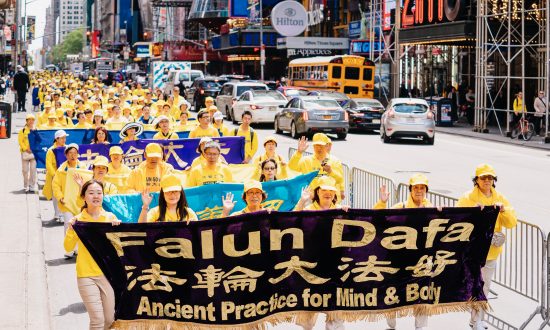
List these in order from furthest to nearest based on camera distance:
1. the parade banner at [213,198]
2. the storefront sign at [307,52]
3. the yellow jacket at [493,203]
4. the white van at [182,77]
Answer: the storefront sign at [307,52] < the white van at [182,77] < the parade banner at [213,198] < the yellow jacket at [493,203]

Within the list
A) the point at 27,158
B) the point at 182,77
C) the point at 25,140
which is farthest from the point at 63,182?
the point at 182,77

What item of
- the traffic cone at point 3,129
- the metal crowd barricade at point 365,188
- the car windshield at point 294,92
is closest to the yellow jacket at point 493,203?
the metal crowd barricade at point 365,188

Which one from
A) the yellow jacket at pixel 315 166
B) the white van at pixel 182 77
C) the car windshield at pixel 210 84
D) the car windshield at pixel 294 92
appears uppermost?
the white van at pixel 182 77

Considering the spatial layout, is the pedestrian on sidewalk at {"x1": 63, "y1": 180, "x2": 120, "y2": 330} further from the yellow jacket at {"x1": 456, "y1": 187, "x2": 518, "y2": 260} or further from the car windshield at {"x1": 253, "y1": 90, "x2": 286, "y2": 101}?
the car windshield at {"x1": 253, "y1": 90, "x2": 286, "y2": 101}

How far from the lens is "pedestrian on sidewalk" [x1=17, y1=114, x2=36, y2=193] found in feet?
60.6

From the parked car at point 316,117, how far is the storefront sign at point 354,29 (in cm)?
3106

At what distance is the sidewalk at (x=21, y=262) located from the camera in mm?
9484

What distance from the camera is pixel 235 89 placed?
4344 cm

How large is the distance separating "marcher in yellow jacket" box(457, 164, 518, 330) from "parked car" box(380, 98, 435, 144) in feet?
73.2

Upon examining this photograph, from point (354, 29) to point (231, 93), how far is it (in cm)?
2306

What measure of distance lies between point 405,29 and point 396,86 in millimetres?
4651

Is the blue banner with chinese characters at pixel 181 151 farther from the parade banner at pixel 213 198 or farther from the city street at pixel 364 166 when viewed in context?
the parade banner at pixel 213 198

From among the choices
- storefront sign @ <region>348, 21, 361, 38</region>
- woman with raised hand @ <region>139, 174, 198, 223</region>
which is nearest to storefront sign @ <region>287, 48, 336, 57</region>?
storefront sign @ <region>348, 21, 361, 38</region>

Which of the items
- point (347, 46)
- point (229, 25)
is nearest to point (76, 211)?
point (347, 46)
